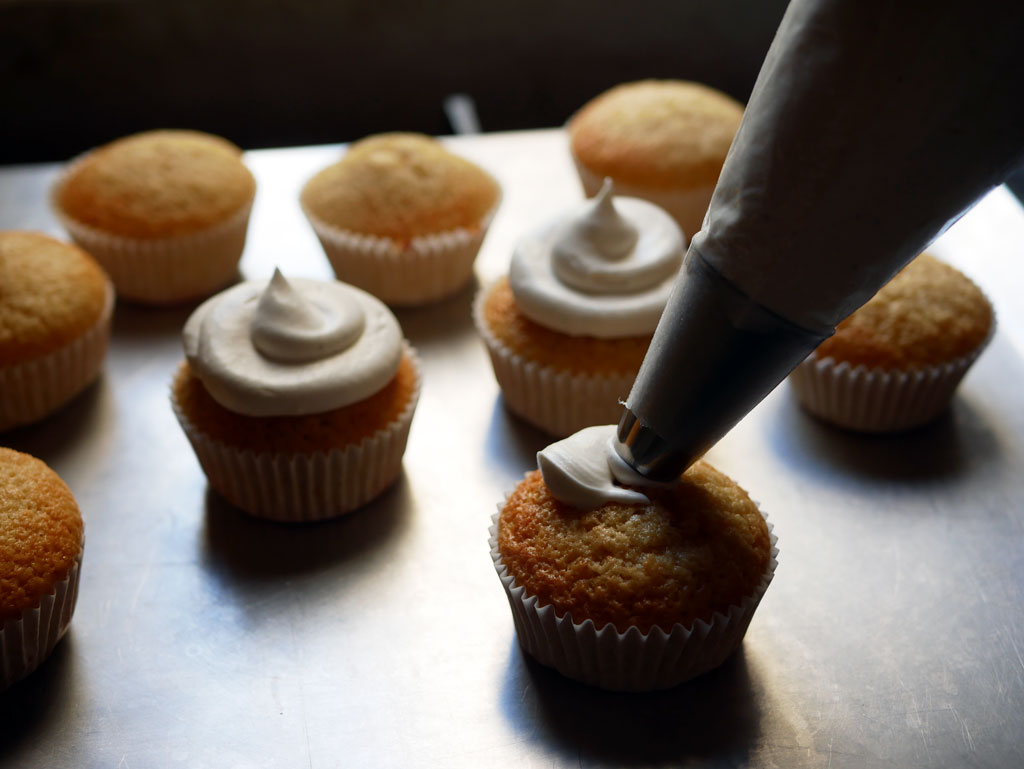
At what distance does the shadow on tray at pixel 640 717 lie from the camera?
144 centimetres

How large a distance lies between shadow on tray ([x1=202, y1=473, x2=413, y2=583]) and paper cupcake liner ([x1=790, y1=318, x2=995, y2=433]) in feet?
2.62

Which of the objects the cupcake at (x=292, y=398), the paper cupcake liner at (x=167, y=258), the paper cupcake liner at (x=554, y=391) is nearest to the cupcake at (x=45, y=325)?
the paper cupcake liner at (x=167, y=258)

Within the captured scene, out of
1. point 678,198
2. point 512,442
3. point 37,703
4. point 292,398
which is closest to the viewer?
point 37,703

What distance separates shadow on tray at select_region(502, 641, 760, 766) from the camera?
4.72 feet

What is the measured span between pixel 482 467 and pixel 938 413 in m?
0.90

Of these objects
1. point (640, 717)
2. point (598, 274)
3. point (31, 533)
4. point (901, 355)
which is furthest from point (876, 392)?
point (31, 533)

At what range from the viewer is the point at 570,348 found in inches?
75.2

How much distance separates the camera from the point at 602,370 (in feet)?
6.19

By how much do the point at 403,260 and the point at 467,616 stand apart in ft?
2.91

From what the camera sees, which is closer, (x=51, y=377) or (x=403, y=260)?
(x=51, y=377)

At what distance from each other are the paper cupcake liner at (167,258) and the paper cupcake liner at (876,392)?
4.17ft

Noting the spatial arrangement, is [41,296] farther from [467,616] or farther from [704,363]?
[704,363]

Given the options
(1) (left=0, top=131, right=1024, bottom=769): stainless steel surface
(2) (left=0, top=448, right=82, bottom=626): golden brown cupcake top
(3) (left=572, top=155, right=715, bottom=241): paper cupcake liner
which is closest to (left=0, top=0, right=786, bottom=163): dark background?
(3) (left=572, top=155, right=715, bottom=241): paper cupcake liner

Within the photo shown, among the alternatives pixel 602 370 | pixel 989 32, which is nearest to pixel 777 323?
pixel 989 32
